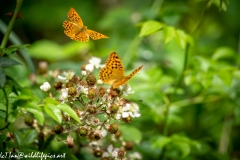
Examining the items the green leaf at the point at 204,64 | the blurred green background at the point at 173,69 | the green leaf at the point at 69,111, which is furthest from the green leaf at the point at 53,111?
the green leaf at the point at 204,64

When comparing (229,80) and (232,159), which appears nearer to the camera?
(229,80)

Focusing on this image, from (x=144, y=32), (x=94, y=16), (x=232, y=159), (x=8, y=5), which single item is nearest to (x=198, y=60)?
(x=144, y=32)

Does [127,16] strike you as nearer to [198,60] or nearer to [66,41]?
[198,60]

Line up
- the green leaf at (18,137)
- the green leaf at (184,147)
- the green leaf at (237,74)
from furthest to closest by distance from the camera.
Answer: the green leaf at (237,74)
the green leaf at (184,147)
the green leaf at (18,137)

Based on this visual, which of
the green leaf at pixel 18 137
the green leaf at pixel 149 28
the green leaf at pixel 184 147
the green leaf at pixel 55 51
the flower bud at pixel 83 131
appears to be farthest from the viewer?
the green leaf at pixel 55 51

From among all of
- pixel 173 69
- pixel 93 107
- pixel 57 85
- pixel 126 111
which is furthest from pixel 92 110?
pixel 173 69

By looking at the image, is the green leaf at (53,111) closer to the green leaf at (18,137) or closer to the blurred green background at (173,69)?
the green leaf at (18,137)

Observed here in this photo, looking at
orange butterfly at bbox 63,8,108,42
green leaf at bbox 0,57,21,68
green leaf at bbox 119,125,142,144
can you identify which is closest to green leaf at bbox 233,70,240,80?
green leaf at bbox 119,125,142,144

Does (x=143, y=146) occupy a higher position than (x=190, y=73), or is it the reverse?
(x=190, y=73)
